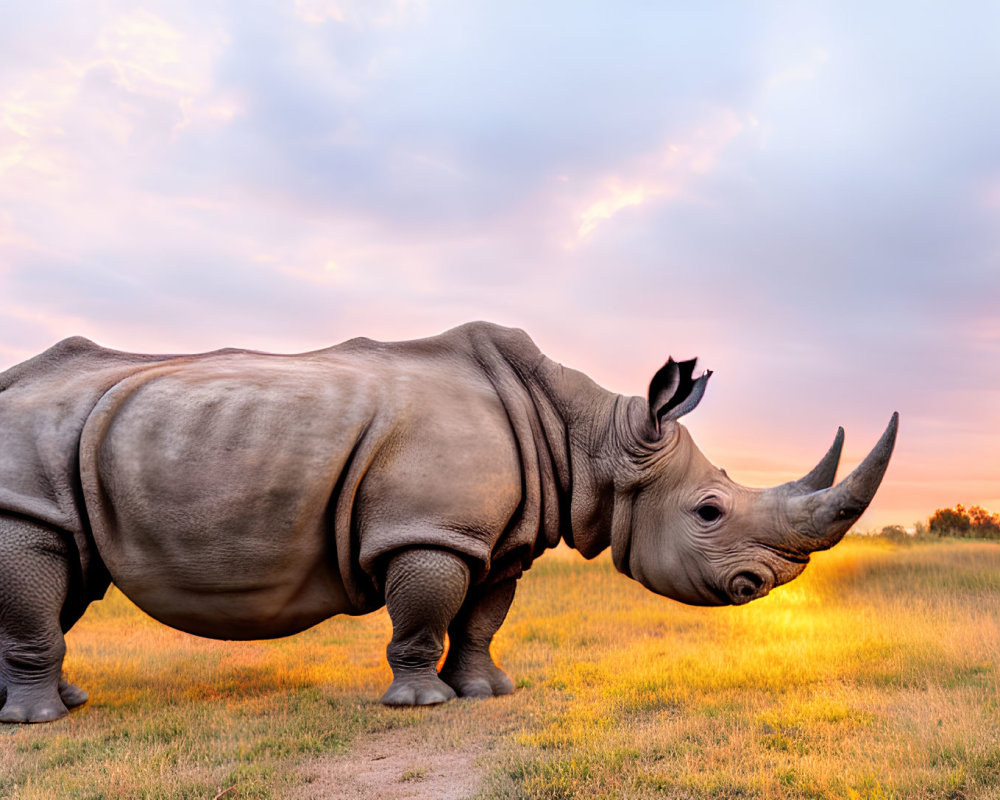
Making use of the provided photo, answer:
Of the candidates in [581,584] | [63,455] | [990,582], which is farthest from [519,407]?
[990,582]

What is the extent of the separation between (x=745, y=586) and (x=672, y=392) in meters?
1.60

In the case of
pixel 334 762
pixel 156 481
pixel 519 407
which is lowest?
pixel 334 762

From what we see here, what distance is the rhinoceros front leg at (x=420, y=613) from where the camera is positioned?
6.76 meters

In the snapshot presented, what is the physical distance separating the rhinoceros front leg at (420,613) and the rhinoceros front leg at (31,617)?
2.50m

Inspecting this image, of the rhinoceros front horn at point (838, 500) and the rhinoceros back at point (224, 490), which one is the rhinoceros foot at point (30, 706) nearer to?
the rhinoceros back at point (224, 490)

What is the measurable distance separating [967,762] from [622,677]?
302cm

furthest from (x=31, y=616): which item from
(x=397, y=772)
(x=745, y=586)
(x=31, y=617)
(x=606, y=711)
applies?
(x=745, y=586)

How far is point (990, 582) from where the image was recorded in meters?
13.9

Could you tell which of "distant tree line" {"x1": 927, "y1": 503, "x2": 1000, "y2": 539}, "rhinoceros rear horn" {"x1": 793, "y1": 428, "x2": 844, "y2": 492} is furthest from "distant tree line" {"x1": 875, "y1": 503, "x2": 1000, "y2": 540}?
"rhinoceros rear horn" {"x1": 793, "y1": 428, "x2": 844, "y2": 492}

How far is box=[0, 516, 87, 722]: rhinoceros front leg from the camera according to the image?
6.78 metres

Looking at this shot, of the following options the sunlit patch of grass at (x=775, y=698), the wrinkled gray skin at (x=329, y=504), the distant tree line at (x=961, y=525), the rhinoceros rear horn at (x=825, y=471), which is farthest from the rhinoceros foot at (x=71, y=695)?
the distant tree line at (x=961, y=525)

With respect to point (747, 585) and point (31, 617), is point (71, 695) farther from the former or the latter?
point (747, 585)

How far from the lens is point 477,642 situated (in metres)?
7.89

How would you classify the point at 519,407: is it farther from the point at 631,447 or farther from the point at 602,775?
the point at 602,775
